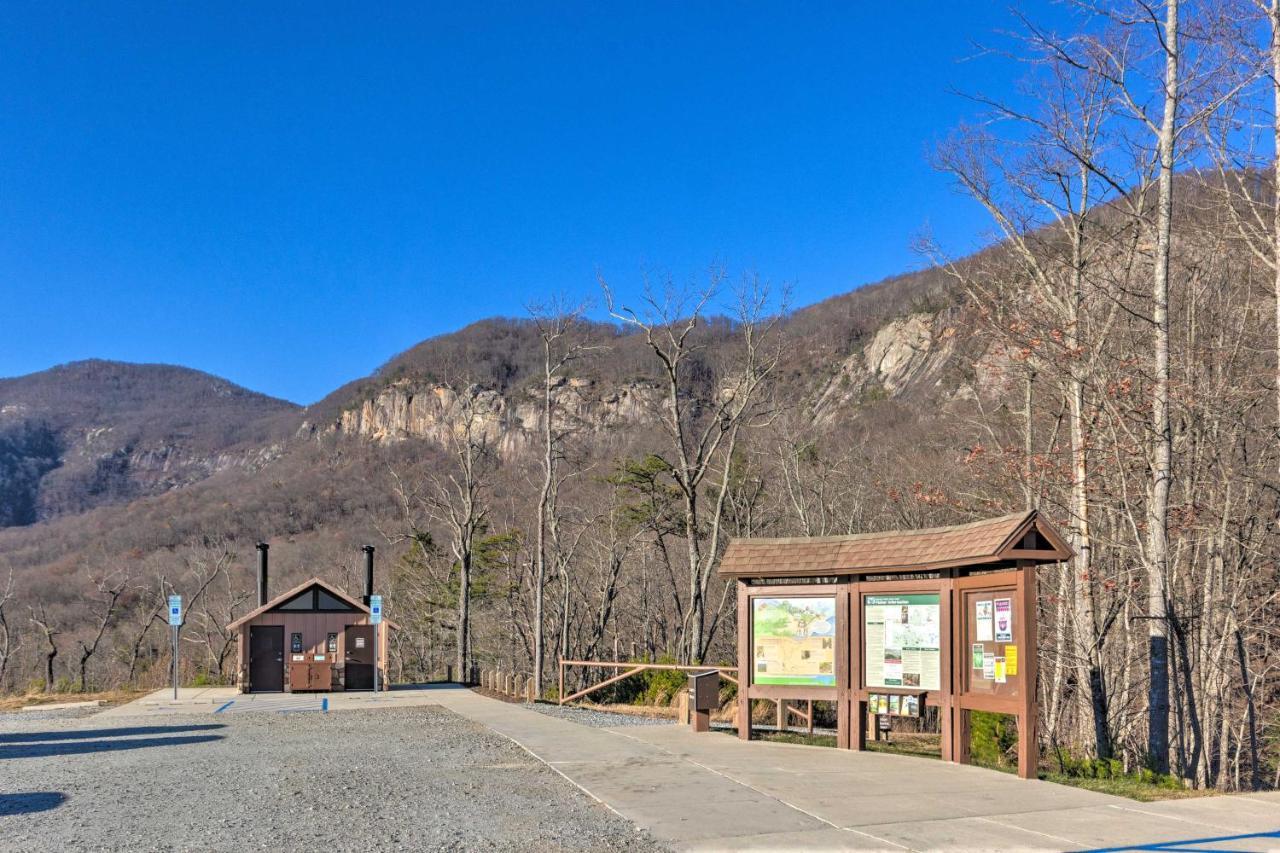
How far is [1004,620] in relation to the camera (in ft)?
40.3

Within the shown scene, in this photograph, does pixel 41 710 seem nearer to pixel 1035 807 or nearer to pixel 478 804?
pixel 478 804

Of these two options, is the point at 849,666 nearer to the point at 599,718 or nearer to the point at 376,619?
the point at 599,718

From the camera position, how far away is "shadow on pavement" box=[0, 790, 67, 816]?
10766 mm

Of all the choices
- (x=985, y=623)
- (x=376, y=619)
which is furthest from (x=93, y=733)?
(x=985, y=623)

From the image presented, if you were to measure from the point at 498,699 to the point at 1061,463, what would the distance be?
1526 cm

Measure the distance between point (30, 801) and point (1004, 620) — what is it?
34.5 ft

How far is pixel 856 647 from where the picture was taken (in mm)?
14172

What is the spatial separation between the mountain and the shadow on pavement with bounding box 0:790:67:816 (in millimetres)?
Result: 144043

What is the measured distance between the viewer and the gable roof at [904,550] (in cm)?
1209

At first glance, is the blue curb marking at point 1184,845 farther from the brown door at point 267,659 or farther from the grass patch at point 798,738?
the brown door at point 267,659

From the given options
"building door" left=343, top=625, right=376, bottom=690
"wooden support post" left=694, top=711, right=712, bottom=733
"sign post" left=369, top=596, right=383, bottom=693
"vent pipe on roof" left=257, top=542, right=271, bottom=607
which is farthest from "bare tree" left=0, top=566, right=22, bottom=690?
"wooden support post" left=694, top=711, right=712, bottom=733

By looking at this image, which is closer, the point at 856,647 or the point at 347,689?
the point at 856,647

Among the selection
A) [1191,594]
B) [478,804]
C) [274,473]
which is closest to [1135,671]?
[1191,594]

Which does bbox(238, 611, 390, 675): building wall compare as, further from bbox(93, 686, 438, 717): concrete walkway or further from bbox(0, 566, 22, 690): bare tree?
bbox(0, 566, 22, 690): bare tree
